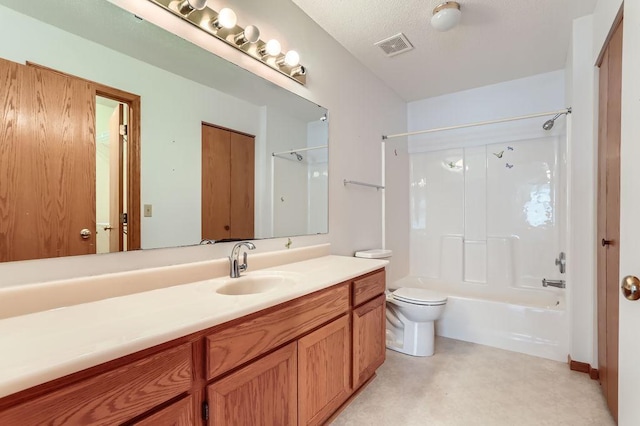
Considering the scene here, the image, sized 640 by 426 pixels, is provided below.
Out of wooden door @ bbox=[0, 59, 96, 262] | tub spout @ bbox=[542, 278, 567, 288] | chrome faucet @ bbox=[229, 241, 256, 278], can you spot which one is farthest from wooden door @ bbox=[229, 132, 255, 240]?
tub spout @ bbox=[542, 278, 567, 288]

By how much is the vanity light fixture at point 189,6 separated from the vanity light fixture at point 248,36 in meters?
0.24

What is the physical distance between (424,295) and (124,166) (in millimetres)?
2217

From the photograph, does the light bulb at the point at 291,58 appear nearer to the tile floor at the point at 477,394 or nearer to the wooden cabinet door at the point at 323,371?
the wooden cabinet door at the point at 323,371

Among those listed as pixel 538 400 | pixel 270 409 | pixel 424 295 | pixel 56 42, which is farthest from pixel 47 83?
pixel 538 400

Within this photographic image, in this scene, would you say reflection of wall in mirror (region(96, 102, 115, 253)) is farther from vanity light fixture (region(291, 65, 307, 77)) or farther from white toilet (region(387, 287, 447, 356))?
white toilet (region(387, 287, 447, 356))

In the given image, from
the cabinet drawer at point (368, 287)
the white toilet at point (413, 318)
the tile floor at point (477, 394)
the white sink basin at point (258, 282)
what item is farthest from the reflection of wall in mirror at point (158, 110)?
the white toilet at point (413, 318)

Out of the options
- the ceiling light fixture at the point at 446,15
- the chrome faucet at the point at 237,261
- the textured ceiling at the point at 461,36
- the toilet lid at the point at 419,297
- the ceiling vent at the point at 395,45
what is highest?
the textured ceiling at the point at 461,36

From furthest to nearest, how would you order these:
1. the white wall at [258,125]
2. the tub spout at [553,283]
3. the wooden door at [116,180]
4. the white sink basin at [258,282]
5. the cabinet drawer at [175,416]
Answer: the tub spout at [553,283]
the white sink basin at [258,282]
the wooden door at [116,180]
the white wall at [258,125]
the cabinet drawer at [175,416]

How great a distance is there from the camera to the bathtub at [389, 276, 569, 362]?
2316 mm

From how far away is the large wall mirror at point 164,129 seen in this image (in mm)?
982

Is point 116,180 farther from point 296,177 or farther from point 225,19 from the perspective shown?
point 296,177

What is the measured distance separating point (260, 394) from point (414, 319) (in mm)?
1613

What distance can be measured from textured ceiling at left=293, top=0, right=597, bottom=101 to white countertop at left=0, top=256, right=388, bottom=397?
1.84 metres

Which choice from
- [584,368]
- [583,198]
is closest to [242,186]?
[583,198]
